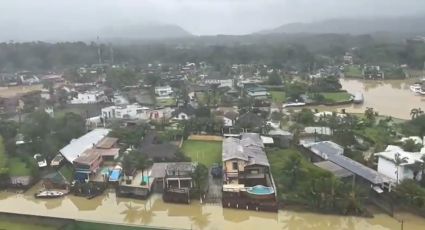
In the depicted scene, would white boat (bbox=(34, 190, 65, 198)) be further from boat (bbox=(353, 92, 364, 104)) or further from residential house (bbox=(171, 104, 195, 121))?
boat (bbox=(353, 92, 364, 104))

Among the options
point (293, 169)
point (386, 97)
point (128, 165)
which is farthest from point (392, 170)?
point (386, 97)

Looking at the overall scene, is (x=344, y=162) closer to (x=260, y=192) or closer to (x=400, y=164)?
(x=400, y=164)

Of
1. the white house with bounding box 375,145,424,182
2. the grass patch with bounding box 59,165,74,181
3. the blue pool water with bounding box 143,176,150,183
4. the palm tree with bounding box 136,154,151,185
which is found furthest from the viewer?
the grass patch with bounding box 59,165,74,181

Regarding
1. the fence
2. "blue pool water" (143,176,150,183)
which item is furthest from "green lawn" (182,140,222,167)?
"blue pool water" (143,176,150,183)

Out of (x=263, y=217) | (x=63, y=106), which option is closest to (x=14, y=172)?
(x=263, y=217)

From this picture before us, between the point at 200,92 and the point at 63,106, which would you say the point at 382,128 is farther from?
the point at 63,106

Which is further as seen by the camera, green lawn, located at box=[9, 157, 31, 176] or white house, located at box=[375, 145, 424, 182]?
green lawn, located at box=[9, 157, 31, 176]

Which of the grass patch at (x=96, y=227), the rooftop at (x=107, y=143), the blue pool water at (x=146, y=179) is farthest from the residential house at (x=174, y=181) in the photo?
the rooftop at (x=107, y=143)
